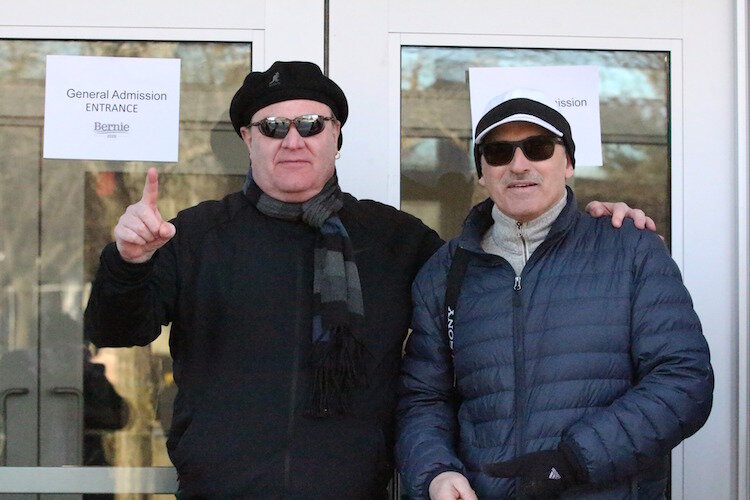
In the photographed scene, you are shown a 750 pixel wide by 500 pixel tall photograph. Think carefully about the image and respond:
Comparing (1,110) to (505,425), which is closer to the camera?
(505,425)

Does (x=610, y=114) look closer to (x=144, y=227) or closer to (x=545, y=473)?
(x=545, y=473)

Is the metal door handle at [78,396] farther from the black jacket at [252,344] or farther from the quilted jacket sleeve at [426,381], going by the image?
the quilted jacket sleeve at [426,381]

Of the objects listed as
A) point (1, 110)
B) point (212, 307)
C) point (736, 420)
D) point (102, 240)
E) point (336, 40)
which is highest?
point (336, 40)

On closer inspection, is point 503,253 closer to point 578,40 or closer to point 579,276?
point 579,276

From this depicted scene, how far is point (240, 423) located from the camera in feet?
7.85

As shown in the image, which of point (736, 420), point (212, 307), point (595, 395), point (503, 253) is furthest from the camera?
point (736, 420)

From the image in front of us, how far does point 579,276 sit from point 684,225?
105cm

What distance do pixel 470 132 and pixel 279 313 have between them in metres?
1.03

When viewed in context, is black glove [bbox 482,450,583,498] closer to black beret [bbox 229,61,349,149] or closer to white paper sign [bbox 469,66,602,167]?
black beret [bbox 229,61,349,149]

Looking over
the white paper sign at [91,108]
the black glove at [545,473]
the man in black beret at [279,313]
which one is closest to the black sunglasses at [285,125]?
the man in black beret at [279,313]

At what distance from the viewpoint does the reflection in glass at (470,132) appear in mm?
3111

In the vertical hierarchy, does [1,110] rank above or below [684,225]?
above

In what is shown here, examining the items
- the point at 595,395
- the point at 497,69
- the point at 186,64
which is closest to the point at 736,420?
the point at 595,395

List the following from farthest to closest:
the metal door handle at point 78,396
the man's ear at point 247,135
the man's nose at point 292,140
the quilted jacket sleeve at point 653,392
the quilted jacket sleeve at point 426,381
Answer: the metal door handle at point 78,396, the man's ear at point 247,135, the man's nose at point 292,140, the quilted jacket sleeve at point 426,381, the quilted jacket sleeve at point 653,392
